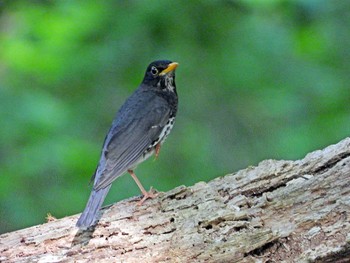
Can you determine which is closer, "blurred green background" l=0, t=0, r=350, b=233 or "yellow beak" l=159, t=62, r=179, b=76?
"yellow beak" l=159, t=62, r=179, b=76

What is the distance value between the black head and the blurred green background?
3.52 ft

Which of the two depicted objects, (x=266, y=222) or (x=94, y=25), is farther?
(x=94, y=25)

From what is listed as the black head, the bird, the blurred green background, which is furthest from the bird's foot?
the blurred green background

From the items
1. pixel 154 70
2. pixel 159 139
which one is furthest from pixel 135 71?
pixel 159 139

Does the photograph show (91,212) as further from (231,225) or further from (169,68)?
(169,68)

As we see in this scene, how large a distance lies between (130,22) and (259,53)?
4.44ft

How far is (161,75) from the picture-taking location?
6934 mm

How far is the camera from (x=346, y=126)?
26.0 ft

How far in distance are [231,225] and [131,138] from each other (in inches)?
59.2

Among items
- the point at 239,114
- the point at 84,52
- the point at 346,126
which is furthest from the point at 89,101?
the point at 346,126

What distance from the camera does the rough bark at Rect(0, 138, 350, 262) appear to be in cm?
475

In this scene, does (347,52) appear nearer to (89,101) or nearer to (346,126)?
(346,126)

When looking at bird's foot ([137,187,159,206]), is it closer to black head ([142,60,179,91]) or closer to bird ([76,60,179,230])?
bird ([76,60,179,230])

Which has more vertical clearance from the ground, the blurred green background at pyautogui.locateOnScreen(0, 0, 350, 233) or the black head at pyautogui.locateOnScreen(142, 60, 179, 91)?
the blurred green background at pyautogui.locateOnScreen(0, 0, 350, 233)
